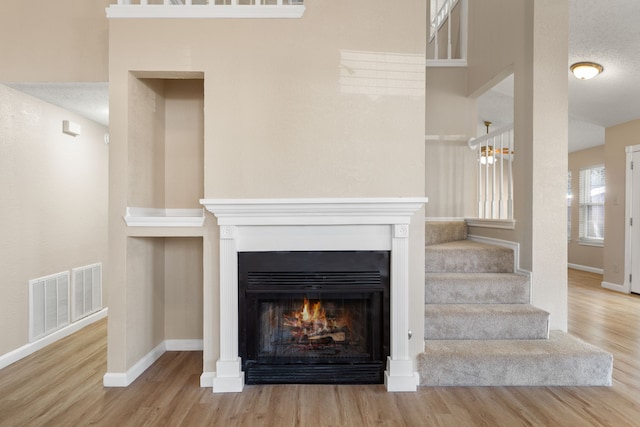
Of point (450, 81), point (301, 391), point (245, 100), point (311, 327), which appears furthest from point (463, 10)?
point (301, 391)

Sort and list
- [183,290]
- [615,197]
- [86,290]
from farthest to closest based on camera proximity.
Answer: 1. [615,197]
2. [86,290]
3. [183,290]

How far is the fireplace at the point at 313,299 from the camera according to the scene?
2502 mm

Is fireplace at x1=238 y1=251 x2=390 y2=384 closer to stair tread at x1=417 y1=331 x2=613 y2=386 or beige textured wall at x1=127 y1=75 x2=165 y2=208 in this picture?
stair tread at x1=417 y1=331 x2=613 y2=386

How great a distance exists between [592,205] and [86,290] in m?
8.26

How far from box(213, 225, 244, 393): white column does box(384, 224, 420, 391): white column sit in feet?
3.45

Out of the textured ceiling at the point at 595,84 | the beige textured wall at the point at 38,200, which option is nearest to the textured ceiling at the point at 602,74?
the textured ceiling at the point at 595,84

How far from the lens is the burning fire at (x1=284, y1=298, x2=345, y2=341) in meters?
2.61

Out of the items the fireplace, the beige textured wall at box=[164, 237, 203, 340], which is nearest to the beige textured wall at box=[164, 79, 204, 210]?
the beige textured wall at box=[164, 237, 203, 340]

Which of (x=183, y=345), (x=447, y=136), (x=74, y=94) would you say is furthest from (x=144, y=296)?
(x=447, y=136)

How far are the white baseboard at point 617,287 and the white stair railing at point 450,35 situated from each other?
4005 mm

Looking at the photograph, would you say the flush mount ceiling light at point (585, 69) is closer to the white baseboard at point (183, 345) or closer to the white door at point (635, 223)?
the white door at point (635, 223)

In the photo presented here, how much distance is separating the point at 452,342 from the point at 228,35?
2.70 meters

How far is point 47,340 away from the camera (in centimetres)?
325

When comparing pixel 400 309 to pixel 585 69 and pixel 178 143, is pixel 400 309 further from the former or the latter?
pixel 585 69
